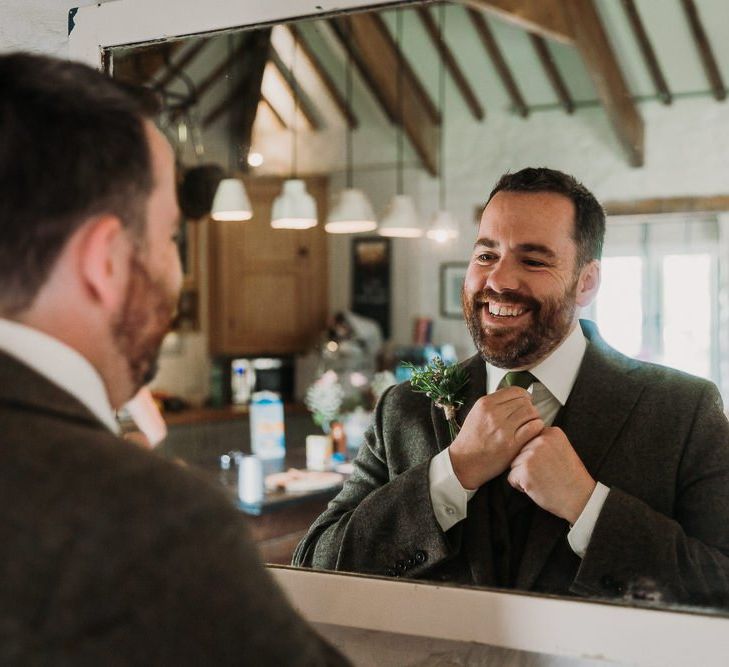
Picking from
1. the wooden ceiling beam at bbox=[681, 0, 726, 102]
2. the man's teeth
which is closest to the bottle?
the man's teeth

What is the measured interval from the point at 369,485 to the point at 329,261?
1.72 meters

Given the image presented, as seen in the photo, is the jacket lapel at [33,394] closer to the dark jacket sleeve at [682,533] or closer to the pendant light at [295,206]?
the dark jacket sleeve at [682,533]

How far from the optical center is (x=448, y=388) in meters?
1.17

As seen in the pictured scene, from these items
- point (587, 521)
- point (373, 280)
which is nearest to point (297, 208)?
point (373, 280)

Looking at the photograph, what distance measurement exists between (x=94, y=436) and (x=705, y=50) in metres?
0.95

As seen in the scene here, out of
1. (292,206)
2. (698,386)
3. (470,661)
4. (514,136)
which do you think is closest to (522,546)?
(470,661)

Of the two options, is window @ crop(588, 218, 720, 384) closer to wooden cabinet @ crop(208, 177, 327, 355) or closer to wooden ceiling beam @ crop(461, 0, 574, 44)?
wooden ceiling beam @ crop(461, 0, 574, 44)

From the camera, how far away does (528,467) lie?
3.50 ft

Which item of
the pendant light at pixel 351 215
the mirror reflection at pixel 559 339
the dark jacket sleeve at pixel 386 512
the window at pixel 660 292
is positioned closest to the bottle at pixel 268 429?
the mirror reflection at pixel 559 339

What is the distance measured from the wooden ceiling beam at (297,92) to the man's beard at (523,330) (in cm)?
62

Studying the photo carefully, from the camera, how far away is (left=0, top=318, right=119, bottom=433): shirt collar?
1.98 feet

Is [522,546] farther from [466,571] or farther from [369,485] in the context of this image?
[369,485]

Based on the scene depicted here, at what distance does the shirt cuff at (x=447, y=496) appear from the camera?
1.12 m

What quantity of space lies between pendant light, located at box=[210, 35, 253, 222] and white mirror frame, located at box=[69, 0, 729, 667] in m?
0.29
